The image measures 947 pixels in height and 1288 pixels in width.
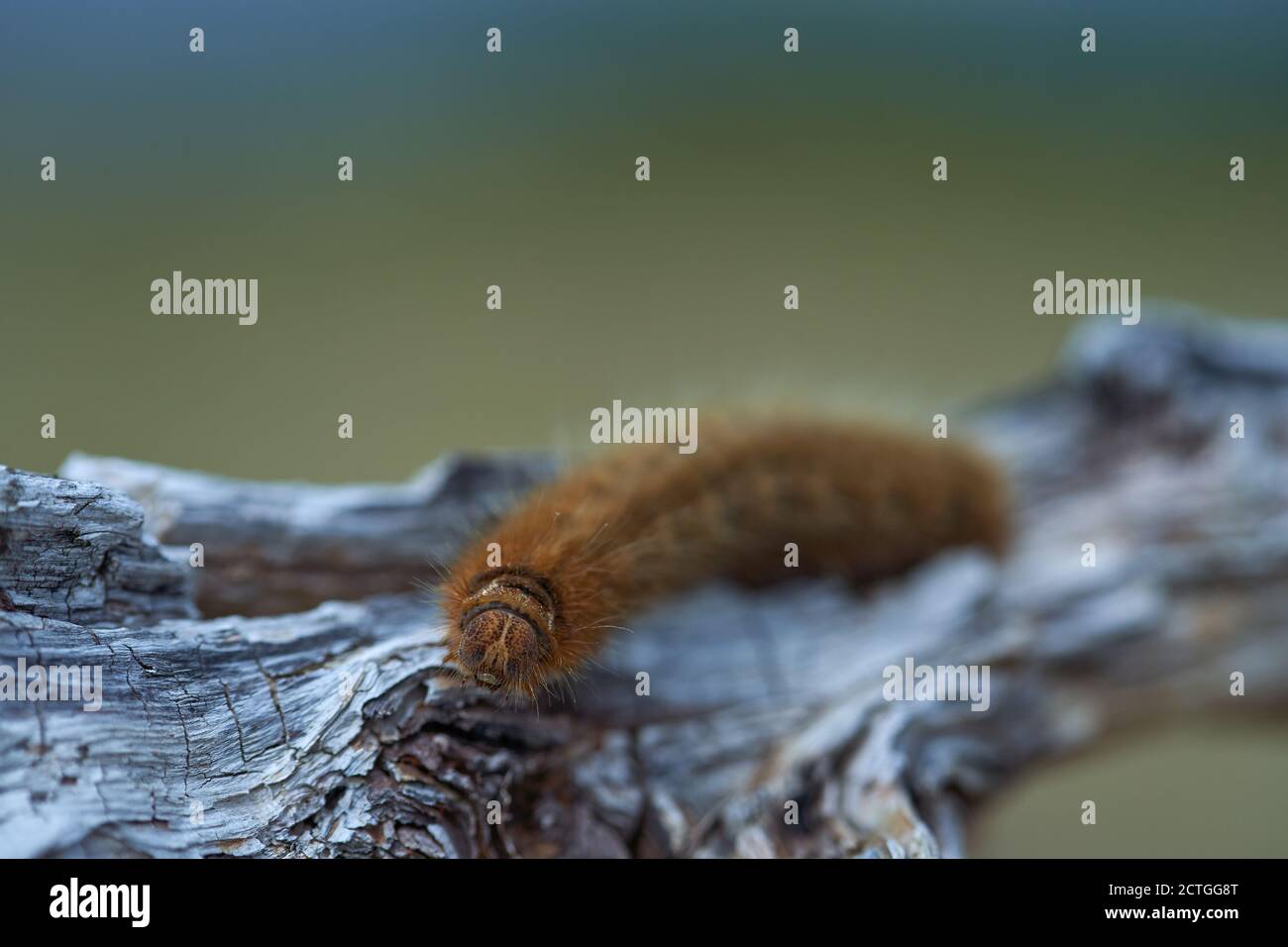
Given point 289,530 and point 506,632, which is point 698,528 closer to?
point 506,632

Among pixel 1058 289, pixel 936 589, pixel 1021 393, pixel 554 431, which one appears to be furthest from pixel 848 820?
pixel 1058 289

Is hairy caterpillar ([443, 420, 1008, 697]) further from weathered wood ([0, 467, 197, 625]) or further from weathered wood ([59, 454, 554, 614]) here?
weathered wood ([0, 467, 197, 625])

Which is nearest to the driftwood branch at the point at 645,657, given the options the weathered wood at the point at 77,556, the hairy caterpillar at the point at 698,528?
the weathered wood at the point at 77,556

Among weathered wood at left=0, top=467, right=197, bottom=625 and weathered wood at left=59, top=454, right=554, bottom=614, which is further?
weathered wood at left=59, top=454, right=554, bottom=614

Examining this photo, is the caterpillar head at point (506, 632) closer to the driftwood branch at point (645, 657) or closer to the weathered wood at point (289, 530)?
the driftwood branch at point (645, 657)

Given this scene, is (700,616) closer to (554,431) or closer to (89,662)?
(554,431)

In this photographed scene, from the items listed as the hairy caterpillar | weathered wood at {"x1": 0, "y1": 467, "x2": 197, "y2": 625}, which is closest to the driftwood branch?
weathered wood at {"x1": 0, "y1": 467, "x2": 197, "y2": 625}

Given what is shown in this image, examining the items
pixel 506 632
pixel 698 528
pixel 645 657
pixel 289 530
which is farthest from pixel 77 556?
pixel 698 528
